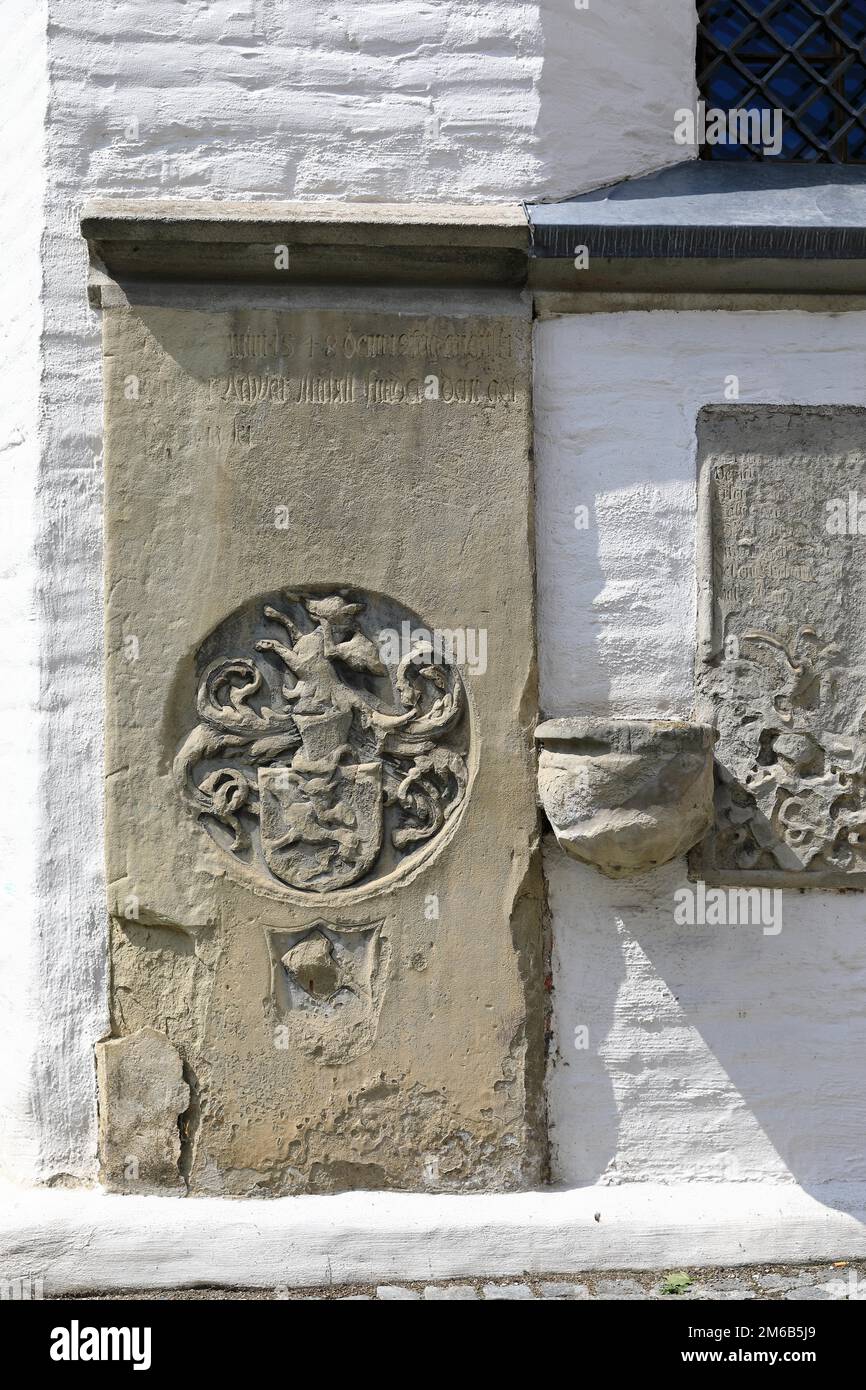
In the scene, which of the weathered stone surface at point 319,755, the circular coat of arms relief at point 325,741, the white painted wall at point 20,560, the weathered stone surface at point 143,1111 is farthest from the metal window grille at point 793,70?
the weathered stone surface at point 143,1111

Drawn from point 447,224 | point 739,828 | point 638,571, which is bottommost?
point 739,828

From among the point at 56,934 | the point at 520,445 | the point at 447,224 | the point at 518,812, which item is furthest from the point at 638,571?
the point at 56,934

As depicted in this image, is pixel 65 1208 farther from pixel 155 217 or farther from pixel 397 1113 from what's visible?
pixel 155 217

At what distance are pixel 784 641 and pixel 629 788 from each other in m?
0.66

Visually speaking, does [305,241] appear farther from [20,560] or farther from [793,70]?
[793,70]

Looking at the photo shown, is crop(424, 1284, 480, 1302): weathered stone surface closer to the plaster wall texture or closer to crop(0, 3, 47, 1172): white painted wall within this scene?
the plaster wall texture

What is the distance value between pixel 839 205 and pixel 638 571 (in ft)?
3.82

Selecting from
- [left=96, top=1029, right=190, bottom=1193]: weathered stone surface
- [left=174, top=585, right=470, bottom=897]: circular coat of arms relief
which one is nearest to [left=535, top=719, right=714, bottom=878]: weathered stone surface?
[left=174, top=585, right=470, bottom=897]: circular coat of arms relief

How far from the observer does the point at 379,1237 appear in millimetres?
3682

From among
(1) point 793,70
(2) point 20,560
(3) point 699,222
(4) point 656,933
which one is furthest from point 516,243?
(4) point 656,933

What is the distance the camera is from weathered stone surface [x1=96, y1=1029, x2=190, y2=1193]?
3.75 metres

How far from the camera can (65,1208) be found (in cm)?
Answer: 372

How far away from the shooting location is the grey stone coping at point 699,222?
3.83 m

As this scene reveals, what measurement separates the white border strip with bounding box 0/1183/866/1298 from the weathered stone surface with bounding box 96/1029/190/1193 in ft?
0.21
